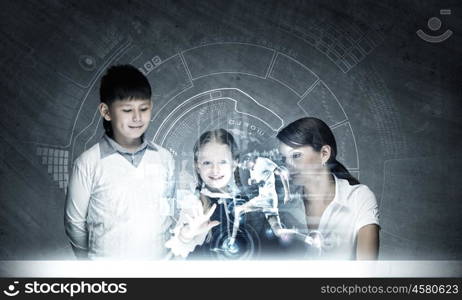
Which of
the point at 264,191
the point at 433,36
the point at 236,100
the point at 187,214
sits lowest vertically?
the point at 187,214

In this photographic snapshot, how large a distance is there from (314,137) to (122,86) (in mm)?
902

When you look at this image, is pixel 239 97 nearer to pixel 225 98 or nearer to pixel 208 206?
pixel 225 98

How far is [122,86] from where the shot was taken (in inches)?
90.1

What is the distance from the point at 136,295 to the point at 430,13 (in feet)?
6.10

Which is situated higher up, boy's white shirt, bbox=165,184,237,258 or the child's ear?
the child's ear

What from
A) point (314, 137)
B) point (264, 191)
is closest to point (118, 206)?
point (264, 191)

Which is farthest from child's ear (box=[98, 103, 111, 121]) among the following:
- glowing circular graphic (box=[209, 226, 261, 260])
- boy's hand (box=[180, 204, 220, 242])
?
glowing circular graphic (box=[209, 226, 261, 260])

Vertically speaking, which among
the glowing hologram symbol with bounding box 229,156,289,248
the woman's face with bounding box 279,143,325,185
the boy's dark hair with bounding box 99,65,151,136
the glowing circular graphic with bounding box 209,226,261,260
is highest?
the boy's dark hair with bounding box 99,65,151,136

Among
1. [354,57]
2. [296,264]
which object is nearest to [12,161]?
[296,264]

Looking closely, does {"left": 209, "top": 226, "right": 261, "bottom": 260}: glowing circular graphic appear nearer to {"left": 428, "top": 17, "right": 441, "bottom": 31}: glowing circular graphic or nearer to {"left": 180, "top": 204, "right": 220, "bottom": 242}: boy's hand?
{"left": 180, "top": 204, "right": 220, "bottom": 242}: boy's hand

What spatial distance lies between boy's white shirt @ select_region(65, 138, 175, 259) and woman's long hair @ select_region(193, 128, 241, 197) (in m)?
0.12

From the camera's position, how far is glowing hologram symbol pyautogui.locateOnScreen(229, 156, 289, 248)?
2.27 meters

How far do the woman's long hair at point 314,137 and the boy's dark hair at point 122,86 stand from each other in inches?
25.8

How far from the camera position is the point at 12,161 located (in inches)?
91.0
